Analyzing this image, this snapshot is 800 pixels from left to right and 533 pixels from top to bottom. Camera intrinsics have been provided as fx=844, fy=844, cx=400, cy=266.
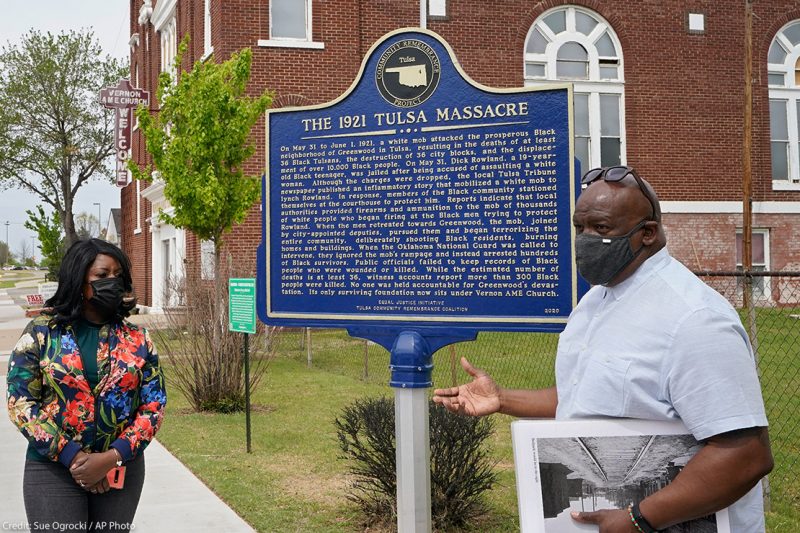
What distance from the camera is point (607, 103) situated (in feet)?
72.1

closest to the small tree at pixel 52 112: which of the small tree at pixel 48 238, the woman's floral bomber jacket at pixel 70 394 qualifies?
the small tree at pixel 48 238

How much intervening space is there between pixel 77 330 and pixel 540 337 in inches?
473

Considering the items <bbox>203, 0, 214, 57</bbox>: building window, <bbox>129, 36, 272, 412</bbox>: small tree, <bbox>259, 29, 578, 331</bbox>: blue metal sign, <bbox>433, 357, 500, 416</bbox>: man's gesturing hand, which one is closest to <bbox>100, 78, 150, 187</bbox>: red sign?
<bbox>203, 0, 214, 57</bbox>: building window

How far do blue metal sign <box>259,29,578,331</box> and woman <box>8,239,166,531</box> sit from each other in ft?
4.48

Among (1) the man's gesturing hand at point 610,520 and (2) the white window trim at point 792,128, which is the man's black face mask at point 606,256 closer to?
(1) the man's gesturing hand at point 610,520

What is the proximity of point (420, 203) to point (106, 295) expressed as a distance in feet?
5.72

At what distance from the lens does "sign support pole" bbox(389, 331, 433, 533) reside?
4387mm

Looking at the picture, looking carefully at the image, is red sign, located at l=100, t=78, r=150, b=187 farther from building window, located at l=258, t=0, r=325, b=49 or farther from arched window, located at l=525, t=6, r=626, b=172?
arched window, located at l=525, t=6, r=626, b=172

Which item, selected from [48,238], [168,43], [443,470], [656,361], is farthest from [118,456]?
[48,238]

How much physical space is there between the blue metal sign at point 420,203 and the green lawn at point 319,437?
2.06 metres

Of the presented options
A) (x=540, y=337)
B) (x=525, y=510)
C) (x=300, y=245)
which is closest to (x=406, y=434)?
(x=300, y=245)

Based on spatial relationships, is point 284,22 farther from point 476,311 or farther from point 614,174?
point 614,174

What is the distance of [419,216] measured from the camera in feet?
15.1

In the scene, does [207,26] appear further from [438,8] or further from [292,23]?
[438,8]
